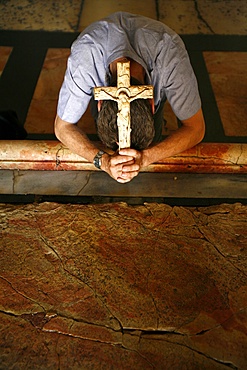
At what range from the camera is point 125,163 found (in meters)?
1.99

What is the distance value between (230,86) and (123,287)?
91.3 inches

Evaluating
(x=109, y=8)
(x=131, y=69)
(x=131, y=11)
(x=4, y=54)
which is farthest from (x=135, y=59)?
(x=109, y=8)

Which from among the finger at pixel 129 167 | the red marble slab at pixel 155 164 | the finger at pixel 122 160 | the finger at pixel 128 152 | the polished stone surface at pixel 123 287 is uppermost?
the finger at pixel 128 152

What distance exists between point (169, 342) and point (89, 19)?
3631mm

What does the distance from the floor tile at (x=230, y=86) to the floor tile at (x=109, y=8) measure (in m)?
1.00

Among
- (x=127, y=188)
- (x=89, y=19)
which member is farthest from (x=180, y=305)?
(x=89, y=19)

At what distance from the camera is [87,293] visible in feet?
6.56

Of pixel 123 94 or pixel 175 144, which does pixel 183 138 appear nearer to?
pixel 175 144

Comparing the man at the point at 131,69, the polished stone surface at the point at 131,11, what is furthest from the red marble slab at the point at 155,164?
the polished stone surface at the point at 131,11

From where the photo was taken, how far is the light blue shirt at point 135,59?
2160 millimetres

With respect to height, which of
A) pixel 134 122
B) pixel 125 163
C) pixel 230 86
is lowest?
pixel 230 86

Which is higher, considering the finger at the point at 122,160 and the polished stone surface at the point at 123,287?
the finger at the point at 122,160

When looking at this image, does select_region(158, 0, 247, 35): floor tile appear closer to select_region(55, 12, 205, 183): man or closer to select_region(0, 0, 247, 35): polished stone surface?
select_region(0, 0, 247, 35): polished stone surface

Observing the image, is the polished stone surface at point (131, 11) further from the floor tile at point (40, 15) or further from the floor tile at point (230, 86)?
the floor tile at point (230, 86)
